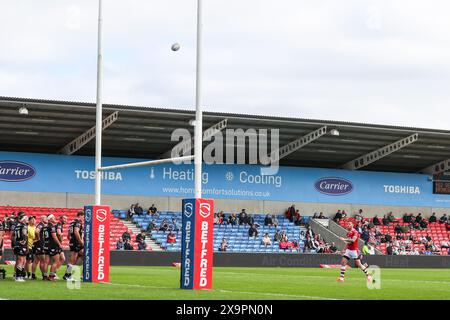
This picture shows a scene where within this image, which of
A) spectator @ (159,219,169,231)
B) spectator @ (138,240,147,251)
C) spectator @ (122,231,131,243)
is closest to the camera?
spectator @ (122,231,131,243)

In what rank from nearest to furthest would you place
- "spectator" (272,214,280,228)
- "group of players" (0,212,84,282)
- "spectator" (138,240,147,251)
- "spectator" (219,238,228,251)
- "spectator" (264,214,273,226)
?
"group of players" (0,212,84,282) < "spectator" (138,240,147,251) < "spectator" (219,238,228,251) < "spectator" (264,214,273,226) < "spectator" (272,214,280,228)

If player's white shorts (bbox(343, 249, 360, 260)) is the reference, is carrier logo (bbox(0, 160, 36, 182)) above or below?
above

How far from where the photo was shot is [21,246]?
26766mm

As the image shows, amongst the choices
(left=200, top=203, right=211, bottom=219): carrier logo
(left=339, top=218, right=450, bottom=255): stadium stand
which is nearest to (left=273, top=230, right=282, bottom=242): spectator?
(left=339, top=218, right=450, bottom=255): stadium stand

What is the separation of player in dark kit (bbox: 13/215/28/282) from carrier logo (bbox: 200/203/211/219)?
6789mm

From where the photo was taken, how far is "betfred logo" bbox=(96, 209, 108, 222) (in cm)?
2719

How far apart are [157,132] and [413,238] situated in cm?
2002

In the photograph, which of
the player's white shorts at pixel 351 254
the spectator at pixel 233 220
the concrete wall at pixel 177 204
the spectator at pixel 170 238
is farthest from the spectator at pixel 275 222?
the player's white shorts at pixel 351 254

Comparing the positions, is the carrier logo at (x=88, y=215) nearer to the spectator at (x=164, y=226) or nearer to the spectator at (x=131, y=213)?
the spectator at (x=164, y=226)

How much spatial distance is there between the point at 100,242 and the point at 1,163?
28.6 meters

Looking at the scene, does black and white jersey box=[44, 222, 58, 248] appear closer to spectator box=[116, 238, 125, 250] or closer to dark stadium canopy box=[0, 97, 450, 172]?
dark stadium canopy box=[0, 97, 450, 172]

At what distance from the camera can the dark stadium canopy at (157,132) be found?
167ft

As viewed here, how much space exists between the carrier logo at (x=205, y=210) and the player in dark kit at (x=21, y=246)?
6.79 metres
